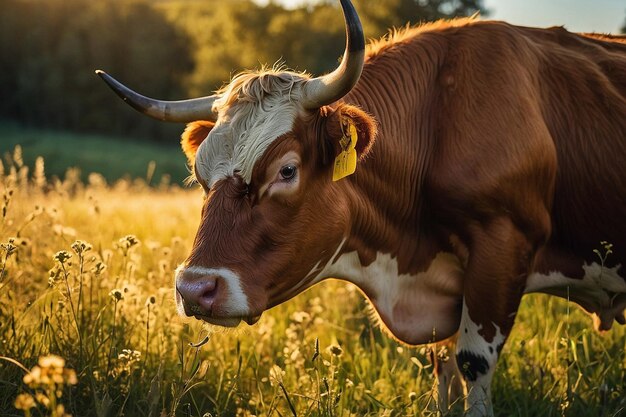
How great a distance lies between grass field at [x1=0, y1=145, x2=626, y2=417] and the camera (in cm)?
355

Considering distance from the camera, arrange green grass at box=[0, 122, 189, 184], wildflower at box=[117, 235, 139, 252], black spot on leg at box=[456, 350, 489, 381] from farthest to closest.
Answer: green grass at box=[0, 122, 189, 184]
black spot on leg at box=[456, 350, 489, 381]
wildflower at box=[117, 235, 139, 252]

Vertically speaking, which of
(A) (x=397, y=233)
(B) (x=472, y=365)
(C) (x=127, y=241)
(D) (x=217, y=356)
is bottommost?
(D) (x=217, y=356)

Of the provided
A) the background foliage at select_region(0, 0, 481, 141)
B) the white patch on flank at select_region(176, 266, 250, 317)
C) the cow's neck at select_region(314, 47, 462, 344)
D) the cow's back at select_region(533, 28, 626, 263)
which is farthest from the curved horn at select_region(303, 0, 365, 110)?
the background foliage at select_region(0, 0, 481, 141)

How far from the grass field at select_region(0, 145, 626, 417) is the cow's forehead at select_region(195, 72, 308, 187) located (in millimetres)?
791

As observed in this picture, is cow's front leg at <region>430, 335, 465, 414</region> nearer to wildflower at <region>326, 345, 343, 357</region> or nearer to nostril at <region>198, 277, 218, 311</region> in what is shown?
wildflower at <region>326, 345, 343, 357</region>

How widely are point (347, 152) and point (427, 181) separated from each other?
31.3 inches

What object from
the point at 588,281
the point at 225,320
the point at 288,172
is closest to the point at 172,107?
the point at 288,172

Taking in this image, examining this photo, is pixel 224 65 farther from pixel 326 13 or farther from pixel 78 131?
pixel 78 131

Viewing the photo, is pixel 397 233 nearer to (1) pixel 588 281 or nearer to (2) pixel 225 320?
(1) pixel 588 281

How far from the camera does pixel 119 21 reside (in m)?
73.6

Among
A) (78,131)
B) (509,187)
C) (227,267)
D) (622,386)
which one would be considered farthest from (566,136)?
(78,131)

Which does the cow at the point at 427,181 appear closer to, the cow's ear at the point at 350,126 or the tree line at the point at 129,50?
the cow's ear at the point at 350,126

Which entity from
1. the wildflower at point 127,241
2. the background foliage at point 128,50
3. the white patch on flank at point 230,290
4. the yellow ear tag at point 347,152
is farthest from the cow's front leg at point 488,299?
the background foliage at point 128,50

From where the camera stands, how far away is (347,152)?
11.8ft
